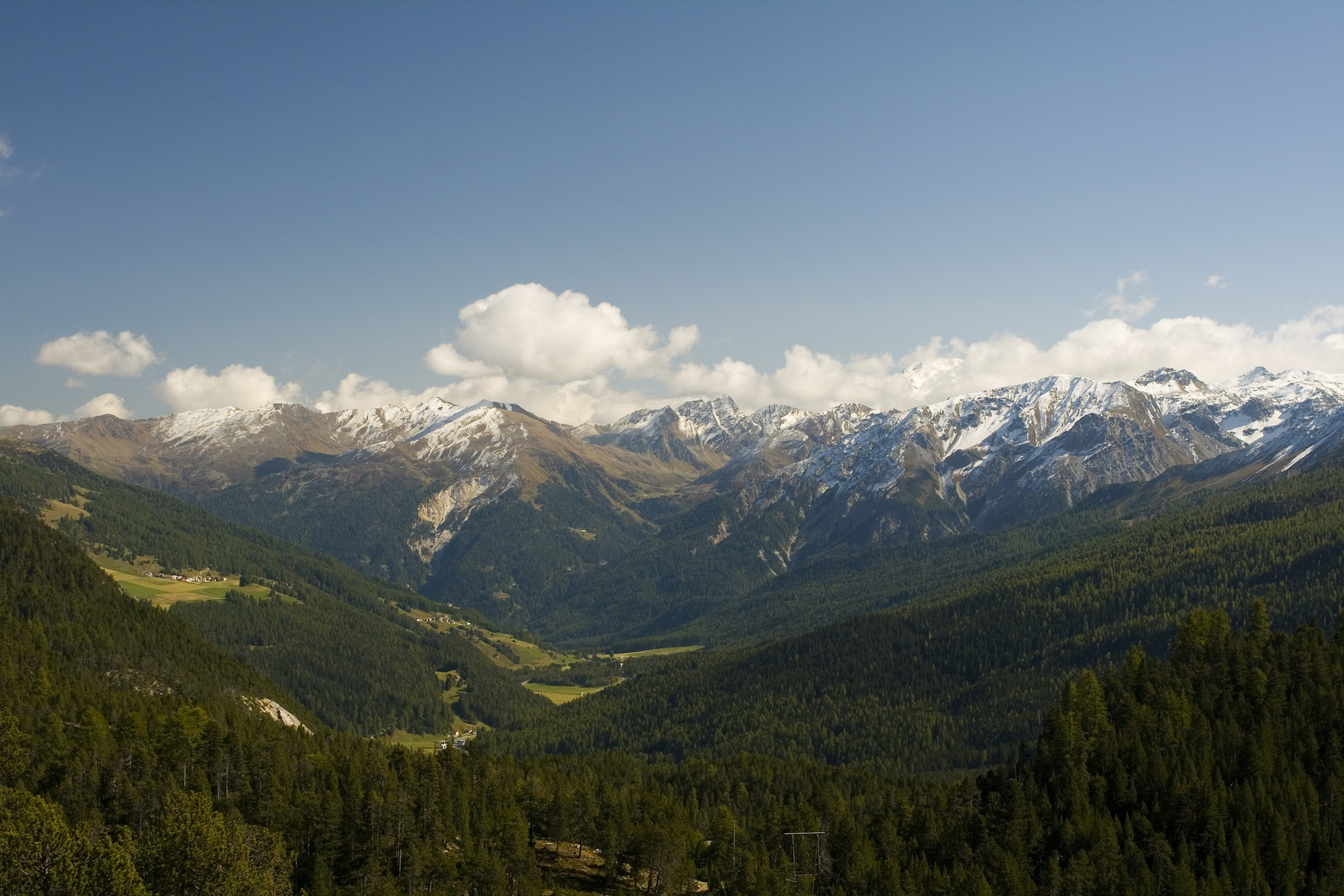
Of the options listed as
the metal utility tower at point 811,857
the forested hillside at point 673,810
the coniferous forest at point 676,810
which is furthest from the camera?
the metal utility tower at point 811,857

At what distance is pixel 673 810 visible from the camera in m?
126

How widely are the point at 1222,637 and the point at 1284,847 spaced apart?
4256 cm

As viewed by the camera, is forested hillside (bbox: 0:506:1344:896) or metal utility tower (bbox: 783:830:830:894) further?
metal utility tower (bbox: 783:830:830:894)

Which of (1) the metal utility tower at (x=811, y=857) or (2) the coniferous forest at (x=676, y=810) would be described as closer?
(2) the coniferous forest at (x=676, y=810)

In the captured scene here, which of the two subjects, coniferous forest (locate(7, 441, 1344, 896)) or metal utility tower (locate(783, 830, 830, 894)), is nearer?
coniferous forest (locate(7, 441, 1344, 896))

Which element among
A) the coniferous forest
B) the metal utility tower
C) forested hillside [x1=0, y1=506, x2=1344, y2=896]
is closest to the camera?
forested hillside [x1=0, y1=506, x2=1344, y2=896]

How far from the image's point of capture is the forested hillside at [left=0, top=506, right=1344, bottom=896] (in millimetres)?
93125

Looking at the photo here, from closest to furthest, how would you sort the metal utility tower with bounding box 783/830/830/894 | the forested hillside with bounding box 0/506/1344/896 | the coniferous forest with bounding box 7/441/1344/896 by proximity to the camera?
the forested hillside with bounding box 0/506/1344/896 → the coniferous forest with bounding box 7/441/1344/896 → the metal utility tower with bounding box 783/830/830/894

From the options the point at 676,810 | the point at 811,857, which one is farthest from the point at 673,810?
the point at 811,857

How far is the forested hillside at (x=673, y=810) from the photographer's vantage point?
306 feet

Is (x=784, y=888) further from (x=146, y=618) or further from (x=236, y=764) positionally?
(x=146, y=618)

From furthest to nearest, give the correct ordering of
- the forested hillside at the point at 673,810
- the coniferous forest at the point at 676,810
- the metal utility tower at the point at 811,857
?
1. the metal utility tower at the point at 811,857
2. the coniferous forest at the point at 676,810
3. the forested hillside at the point at 673,810

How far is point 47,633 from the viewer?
552ft

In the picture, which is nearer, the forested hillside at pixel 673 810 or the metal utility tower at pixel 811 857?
the forested hillside at pixel 673 810
